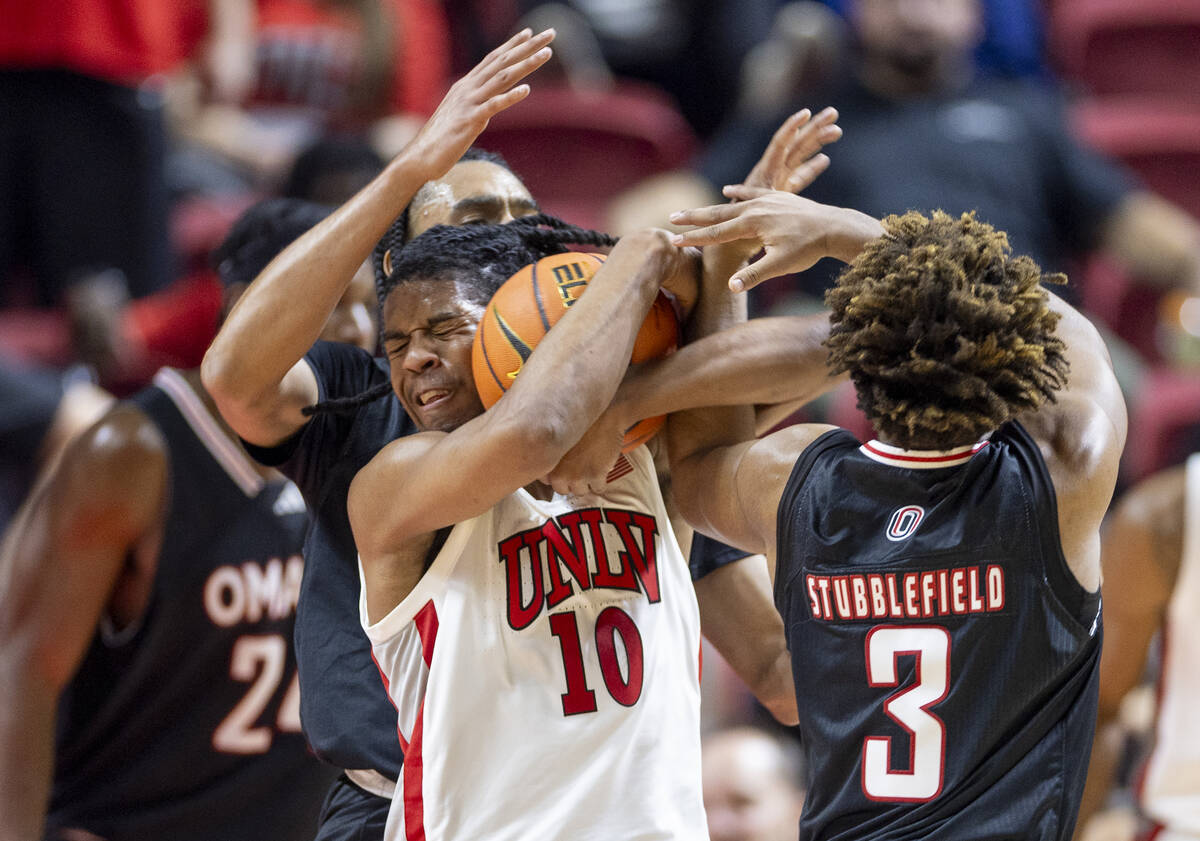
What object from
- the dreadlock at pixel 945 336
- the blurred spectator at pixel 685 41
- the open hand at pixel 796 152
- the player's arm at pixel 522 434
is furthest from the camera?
the blurred spectator at pixel 685 41

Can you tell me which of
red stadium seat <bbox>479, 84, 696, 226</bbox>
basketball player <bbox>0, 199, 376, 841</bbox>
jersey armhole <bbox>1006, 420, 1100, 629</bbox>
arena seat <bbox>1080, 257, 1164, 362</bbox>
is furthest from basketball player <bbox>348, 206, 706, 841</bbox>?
red stadium seat <bbox>479, 84, 696, 226</bbox>

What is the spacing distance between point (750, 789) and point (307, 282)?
2570mm

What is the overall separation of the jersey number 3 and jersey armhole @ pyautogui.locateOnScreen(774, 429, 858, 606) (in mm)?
217

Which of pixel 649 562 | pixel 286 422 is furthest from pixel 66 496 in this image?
pixel 649 562

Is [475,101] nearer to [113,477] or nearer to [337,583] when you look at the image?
[337,583]

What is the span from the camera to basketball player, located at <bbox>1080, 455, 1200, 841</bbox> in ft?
13.2

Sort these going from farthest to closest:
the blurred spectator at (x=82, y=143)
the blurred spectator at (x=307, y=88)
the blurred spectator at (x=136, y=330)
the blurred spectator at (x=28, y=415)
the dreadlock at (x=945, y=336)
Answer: the blurred spectator at (x=307, y=88) → the blurred spectator at (x=82, y=143) → the blurred spectator at (x=136, y=330) → the blurred spectator at (x=28, y=415) → the dreadlock at (x=945, y=336)

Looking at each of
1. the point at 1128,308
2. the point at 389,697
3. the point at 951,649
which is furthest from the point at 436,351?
the point at 1128,308

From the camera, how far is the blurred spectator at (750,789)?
473cm

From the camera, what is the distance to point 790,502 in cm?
269

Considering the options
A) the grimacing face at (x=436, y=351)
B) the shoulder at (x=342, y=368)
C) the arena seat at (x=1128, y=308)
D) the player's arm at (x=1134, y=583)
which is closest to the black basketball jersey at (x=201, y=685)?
the shoulder at (x=342, y=368)

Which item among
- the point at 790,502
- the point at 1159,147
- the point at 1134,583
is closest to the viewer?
the point at 790,502

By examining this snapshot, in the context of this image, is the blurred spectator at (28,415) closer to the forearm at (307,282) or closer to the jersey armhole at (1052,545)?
the forearm at (307,282)

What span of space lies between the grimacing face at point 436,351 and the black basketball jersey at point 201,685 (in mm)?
1278
